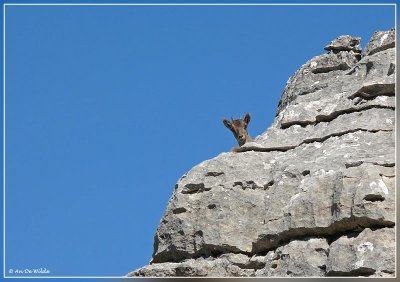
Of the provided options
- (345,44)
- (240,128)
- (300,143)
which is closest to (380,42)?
(345,44)

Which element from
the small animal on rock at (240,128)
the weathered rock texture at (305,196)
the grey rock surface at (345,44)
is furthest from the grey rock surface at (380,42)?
the small animal on rock at (240,128)

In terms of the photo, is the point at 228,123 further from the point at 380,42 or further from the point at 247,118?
the point at 380,42

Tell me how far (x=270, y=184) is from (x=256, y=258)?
1.79m

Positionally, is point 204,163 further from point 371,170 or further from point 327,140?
point 371,170

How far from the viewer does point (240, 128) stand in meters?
30.0

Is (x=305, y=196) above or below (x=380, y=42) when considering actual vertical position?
below

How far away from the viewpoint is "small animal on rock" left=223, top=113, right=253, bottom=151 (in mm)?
29797

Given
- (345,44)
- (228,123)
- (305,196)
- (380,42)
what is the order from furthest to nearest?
(228,123) < (345,44) < (380,42) < (305,196)

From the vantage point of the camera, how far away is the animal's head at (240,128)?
97.8ft

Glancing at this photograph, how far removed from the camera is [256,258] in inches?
868

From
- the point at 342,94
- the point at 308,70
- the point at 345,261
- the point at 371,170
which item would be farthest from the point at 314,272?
the point at 308,70

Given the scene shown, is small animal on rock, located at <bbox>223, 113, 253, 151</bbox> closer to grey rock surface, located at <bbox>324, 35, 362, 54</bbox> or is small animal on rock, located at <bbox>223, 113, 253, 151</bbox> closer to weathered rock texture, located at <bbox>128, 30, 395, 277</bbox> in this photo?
grey rock surface, located at <bbox>324, 35, 362, 54</bbox>

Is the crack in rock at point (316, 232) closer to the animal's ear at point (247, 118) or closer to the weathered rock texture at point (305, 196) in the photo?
the weathered rock texture at point (305, 196)

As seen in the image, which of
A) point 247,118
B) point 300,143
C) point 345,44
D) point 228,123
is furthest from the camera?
point 247,118
